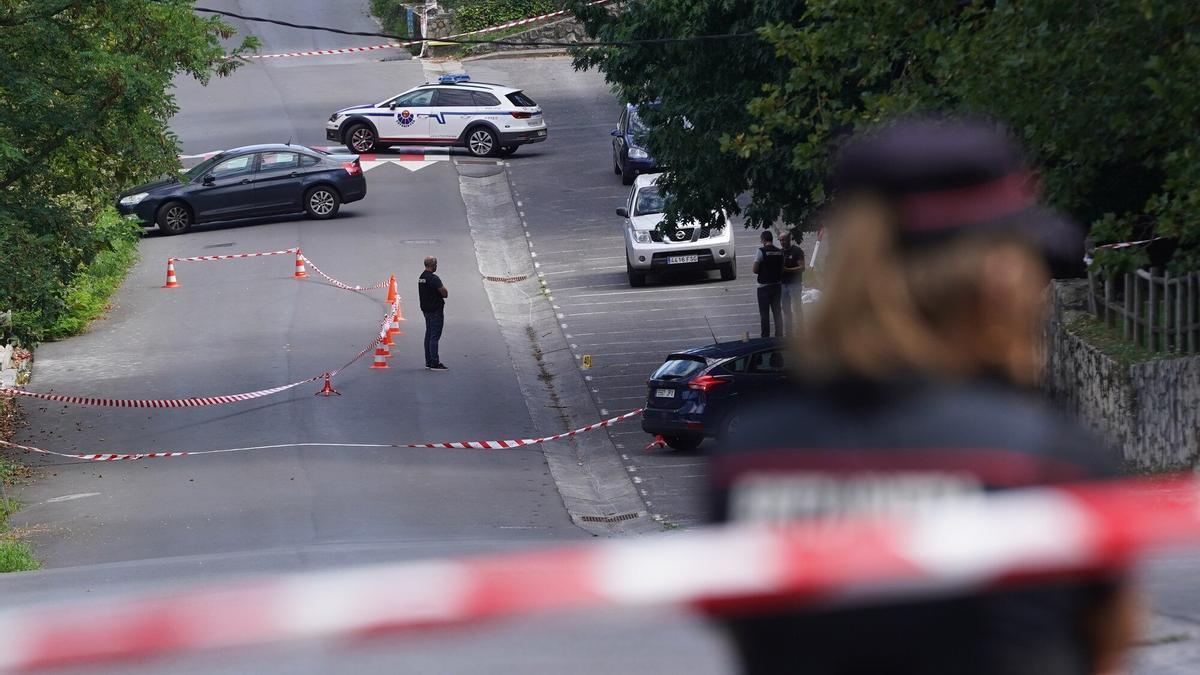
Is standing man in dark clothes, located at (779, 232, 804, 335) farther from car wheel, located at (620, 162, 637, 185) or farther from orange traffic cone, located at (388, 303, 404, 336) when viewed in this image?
car wheel, located at (620, 162, 637, 185)

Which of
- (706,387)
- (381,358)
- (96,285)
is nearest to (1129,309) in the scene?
(706,387)

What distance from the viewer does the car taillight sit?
18.2m

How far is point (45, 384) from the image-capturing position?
2250cm

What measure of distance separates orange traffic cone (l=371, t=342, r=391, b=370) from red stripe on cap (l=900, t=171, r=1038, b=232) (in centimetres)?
2072

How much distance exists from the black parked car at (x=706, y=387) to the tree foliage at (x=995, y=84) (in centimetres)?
196

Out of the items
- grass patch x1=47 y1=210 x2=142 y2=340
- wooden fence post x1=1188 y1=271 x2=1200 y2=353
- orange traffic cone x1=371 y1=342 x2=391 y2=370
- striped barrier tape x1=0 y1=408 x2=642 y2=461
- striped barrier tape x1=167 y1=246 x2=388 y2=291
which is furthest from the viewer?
striped barrier tape x1=167 y1=246 x2=388 y2=291

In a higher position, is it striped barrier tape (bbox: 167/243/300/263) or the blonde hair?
the blonde hair

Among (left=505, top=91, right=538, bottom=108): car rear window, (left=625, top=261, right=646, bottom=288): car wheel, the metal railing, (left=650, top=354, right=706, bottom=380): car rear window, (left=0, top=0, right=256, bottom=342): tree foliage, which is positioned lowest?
(left=625, top=261, right=646, bottom=288): car wheel

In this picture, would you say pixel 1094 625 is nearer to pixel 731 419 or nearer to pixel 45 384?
pixel 731 419

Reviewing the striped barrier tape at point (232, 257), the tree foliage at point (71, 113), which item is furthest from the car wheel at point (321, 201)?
the tree foliage at point (71, 113)

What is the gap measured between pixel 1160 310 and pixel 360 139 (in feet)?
95.0

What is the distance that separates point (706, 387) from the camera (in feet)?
59.7

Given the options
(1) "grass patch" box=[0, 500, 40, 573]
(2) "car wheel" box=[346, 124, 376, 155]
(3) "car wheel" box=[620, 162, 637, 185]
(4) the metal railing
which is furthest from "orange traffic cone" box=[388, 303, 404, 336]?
(2) "car wheel" box=[346, 124, 376, 155]

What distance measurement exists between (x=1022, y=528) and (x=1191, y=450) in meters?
11.4
